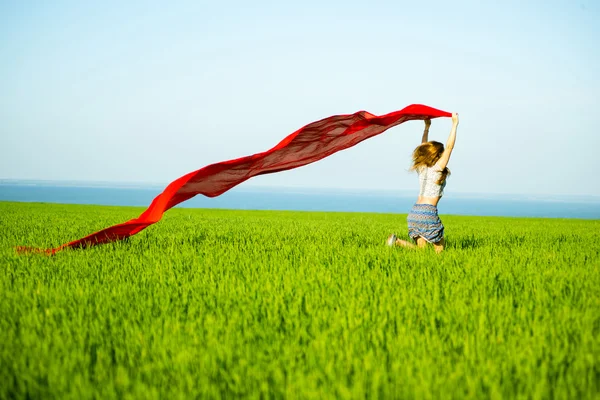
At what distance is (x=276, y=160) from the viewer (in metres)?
7.15

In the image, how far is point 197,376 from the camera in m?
2.44

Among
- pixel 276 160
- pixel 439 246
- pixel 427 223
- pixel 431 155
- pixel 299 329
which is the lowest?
pixel 299 329

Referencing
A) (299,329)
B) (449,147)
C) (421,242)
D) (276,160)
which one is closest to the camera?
(299,329)

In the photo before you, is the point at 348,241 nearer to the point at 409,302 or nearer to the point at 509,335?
the point at 409,302

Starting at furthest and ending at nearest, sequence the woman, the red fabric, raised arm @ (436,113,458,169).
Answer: the red fabric, the woman, raised arm @ (436,113,458,169)

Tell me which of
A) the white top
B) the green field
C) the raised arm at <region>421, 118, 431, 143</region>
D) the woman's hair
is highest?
the raised arm at <region>421, 118, 431, 143</region>

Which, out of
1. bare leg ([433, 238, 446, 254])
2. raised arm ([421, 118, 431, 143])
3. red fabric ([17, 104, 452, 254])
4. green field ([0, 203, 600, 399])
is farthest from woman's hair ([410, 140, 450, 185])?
green field ([0, 203, 600, 399])

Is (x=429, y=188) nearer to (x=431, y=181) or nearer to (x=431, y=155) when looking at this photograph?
(x=431, y=181)

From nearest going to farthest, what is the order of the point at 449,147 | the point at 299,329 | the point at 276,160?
the point at 299,329 < the point at 449,147 < the point at 276,160

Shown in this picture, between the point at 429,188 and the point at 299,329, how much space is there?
4.13 metres

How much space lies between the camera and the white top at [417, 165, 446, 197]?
6628mm

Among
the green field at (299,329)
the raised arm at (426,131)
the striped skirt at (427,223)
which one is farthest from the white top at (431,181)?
the green field at (299,329)

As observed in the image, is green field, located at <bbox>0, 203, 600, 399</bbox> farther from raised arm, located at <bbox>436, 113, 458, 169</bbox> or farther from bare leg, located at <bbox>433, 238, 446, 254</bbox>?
raised arm, located at <bbox>436, 113, 458, 169</bbox>

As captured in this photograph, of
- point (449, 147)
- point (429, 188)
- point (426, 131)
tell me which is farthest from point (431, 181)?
point (426, 131)
